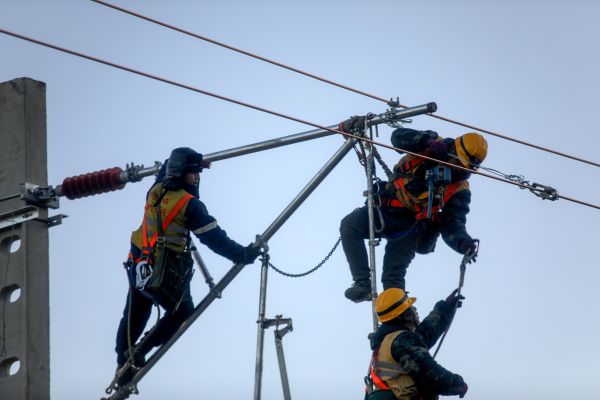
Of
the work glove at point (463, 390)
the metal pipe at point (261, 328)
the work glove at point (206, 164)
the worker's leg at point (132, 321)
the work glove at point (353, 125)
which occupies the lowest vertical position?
the work glove at point (463, 390)

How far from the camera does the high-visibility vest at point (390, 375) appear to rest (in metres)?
11.0

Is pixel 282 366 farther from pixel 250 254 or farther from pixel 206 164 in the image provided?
pixel 206 164

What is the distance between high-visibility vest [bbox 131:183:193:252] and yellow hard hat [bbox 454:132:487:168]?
7.35 ft

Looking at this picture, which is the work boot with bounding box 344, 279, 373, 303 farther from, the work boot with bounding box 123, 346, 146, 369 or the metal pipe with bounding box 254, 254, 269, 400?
the work boot with bounding box 123, 346, 146, 369

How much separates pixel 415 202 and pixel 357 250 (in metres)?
0.66

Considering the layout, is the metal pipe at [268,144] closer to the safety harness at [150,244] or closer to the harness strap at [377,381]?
the safety harness at [150,244]

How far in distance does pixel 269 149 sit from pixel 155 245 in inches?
47.4

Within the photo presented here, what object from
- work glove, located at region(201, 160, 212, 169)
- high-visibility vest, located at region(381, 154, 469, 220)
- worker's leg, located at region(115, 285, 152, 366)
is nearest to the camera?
worker's leg, located at region(115, 285, 152, 366)

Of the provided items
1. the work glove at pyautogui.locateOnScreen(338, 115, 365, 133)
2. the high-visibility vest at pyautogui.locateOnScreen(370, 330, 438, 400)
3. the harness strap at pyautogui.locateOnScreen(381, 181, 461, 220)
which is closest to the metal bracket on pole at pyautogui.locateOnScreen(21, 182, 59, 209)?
the work glove at pyautogui.locateOnScreen(338, 115, 365, 133)

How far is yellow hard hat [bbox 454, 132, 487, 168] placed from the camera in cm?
1269

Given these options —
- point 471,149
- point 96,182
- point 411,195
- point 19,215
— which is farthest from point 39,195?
point 471,149

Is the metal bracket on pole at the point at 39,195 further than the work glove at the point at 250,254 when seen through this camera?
No

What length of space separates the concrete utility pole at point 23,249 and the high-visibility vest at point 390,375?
243cm

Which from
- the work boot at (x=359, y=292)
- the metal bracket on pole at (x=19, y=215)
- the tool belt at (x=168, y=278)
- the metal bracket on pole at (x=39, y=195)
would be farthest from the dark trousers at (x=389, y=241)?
the metal bracket on pole at (x=19, y=215)
